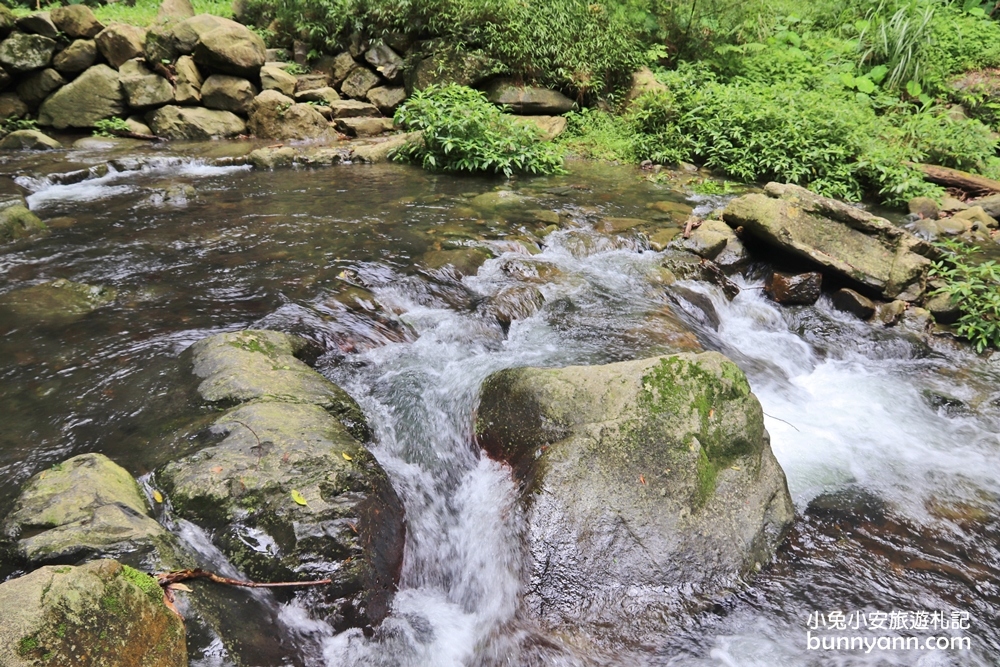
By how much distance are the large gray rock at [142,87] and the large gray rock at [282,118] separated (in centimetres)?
162

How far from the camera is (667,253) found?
22.9 ft

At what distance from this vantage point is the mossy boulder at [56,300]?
187 inches

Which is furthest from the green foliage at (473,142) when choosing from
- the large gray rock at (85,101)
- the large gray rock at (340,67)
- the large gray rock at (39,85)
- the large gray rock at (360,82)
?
the large gray rock at (39,85)

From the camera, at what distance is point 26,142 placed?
1016cm

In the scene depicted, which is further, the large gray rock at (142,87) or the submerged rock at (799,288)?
the large gray rock at (142,87)

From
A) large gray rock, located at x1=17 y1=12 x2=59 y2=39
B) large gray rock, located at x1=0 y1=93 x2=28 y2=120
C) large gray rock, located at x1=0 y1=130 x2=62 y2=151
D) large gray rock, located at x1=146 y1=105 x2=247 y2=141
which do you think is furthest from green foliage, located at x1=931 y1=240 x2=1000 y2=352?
large gray rock, located at x1=0 y1=93 x2=28 y2=120

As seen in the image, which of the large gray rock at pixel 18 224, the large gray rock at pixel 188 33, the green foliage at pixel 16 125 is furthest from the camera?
the large gray rock at pixel 188 33

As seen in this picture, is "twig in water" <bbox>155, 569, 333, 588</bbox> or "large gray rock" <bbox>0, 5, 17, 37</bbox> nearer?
"twig in water" <bbox>155, 569, 333, 588</bbox>

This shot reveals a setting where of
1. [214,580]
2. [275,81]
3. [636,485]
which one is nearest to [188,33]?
[275,81]

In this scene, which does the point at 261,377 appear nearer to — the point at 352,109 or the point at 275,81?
the point at 352,109

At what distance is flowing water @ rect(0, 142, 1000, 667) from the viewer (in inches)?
118

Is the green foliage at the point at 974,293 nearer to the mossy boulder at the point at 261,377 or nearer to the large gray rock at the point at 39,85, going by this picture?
the mossy boulder at the point at 261,377

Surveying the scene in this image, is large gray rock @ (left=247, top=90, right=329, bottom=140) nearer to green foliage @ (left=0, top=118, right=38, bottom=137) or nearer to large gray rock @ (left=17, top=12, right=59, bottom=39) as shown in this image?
large gray rock @ (left=17, top=12, right=59, bottom=39)

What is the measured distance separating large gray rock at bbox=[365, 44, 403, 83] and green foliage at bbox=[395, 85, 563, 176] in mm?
2498
